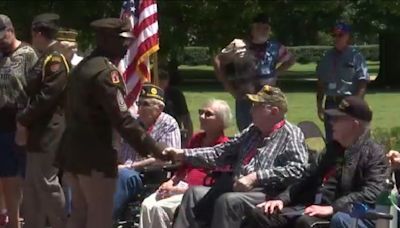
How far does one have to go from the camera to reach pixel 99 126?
7.19 metres

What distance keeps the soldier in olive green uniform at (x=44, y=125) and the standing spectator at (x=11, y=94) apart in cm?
22

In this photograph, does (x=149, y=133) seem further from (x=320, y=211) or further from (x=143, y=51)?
(x=320, y=211)

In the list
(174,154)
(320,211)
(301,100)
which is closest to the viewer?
(320,211)

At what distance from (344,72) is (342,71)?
0.03 meters

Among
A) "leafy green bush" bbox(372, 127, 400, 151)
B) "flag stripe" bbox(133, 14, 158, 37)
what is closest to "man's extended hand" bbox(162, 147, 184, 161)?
"flag stripe" bbox(133, 14, 158, 37)

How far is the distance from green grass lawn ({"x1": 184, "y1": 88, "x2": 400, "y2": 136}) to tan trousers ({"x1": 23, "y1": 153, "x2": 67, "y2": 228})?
7887 mm

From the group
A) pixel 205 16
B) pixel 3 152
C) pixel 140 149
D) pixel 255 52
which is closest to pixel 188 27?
pixel 205 16

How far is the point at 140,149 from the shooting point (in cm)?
711

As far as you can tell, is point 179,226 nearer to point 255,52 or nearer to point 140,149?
point 140,149

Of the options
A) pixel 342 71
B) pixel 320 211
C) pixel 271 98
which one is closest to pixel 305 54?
pixel 342 71

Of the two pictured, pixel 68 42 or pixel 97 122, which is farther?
pixel 68 42

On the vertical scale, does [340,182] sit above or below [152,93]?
below

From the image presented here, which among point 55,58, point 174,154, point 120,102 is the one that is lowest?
point 174,154

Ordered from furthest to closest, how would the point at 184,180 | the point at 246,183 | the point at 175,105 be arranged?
the point at 175,105, the point at 184,180, the point at 246,183
